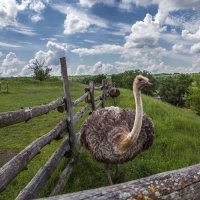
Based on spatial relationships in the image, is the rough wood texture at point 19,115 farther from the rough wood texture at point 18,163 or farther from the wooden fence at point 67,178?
the rough wood texture at point 18,163

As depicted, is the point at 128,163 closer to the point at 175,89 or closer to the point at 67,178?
the point at 67,178

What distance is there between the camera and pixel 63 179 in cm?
521

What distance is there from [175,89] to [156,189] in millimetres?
89516

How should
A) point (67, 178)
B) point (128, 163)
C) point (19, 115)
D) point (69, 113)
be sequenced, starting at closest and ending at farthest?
point (19, 115) → point (67, 178) → point (128, 163) → point (69, 113)

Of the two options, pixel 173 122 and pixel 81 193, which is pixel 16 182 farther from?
pixel 173 122

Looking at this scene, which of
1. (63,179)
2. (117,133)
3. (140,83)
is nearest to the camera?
(140,83)

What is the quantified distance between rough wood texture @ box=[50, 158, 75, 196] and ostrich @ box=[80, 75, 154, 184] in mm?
536

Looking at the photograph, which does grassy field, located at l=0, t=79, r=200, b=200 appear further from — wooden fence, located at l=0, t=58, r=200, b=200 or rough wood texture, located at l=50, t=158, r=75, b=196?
wooden fence, located at l=0, t=58, r=200, b=200

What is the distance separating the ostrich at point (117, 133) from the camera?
4.61 meters

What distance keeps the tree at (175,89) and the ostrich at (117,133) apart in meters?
84.8

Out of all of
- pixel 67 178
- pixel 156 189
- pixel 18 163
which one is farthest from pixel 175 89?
pixel 156 189

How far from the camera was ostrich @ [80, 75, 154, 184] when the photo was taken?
15.1 feet

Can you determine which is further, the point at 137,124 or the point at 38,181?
the point at 137,124

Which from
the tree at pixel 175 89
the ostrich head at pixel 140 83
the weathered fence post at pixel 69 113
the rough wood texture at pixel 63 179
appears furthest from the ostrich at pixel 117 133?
the tree at pixel 175 89
